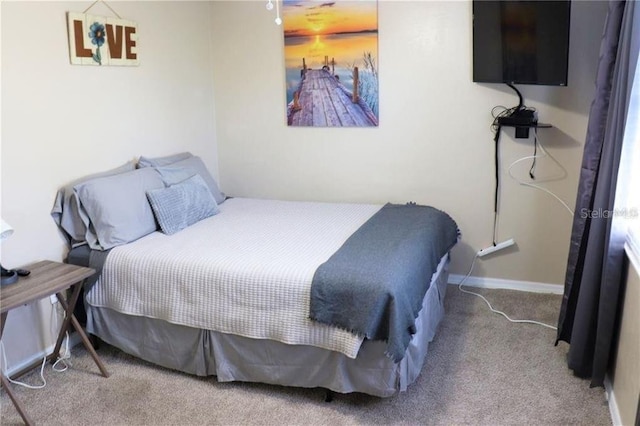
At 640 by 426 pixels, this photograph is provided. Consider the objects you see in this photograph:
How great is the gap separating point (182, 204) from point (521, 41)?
2.22 metres

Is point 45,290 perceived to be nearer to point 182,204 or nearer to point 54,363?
point 54,363

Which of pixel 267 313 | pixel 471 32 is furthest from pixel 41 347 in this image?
pixel 471 32

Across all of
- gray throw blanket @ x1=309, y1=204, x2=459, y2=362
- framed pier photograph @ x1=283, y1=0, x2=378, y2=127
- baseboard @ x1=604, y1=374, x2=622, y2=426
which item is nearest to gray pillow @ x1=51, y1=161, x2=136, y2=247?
gray throw blanket @ x1=309, y1=204, x2=459, y2=362

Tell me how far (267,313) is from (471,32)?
2242mm

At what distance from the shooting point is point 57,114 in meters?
2.94

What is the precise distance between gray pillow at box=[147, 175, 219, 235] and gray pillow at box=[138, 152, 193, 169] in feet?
0.78

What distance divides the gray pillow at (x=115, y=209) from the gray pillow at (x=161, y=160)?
0.83ft

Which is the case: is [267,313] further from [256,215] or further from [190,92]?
[190,92]

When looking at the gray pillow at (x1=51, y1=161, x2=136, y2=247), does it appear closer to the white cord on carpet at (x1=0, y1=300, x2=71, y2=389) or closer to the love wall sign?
the white cord on carpet at (x1=0, y1=300, x2=71, y2=389)

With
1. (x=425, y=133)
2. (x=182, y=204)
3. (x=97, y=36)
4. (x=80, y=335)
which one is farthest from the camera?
(x=425, y=133)

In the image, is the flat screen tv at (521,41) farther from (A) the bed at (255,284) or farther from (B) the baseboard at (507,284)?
(B) the baseboard at (507,284)

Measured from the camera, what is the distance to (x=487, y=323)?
10.8 ft

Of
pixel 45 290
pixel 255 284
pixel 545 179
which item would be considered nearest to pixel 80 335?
pixel 45 290

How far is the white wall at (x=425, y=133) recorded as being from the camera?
348cm
